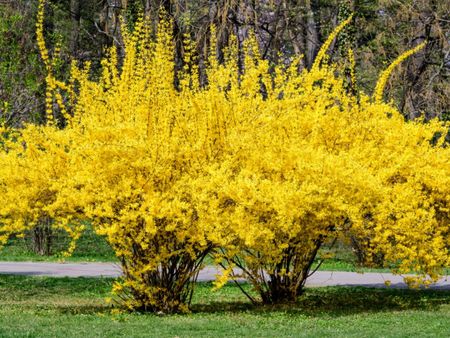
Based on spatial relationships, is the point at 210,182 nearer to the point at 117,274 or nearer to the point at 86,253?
the point at 117,274

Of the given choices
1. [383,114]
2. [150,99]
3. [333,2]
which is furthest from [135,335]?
[333,2]

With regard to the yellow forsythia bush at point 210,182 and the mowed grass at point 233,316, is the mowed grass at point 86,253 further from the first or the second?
the yellow forsythia bush at point 210,182

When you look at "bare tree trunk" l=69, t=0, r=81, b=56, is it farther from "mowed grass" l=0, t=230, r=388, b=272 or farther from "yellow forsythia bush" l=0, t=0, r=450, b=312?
"yellow forsythia bush" l=0, t=0, r=450, b=312

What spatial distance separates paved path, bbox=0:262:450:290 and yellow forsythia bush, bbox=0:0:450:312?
4.13m

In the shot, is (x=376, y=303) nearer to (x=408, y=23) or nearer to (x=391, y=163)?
(x=391, y=163)

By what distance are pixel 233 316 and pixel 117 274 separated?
686cm

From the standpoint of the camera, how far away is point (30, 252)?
23.8 meters

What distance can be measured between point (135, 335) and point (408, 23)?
1466 cm

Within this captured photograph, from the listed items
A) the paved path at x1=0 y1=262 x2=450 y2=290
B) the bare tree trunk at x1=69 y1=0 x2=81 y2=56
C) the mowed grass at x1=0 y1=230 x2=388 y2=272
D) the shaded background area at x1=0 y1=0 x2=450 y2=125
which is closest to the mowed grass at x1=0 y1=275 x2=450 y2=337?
the paved path at x1=0 y1=262 x2=450 y2=290

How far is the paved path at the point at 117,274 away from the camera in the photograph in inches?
667

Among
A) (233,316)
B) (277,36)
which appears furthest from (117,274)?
(233,316)

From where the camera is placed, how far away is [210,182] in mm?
11094

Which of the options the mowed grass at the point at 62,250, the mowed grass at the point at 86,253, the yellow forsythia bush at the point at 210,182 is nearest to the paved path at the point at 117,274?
the mowed grass at the point at 86,253

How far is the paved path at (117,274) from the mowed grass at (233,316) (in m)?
1.38
